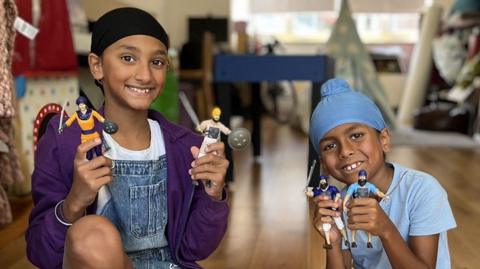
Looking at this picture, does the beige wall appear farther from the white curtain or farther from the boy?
the boy

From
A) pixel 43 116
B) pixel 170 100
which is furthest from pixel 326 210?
pixel 170 100

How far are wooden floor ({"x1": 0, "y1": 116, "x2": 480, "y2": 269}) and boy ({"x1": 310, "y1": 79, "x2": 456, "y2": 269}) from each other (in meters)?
0.38

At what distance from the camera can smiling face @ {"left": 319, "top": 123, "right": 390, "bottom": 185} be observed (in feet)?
3.10

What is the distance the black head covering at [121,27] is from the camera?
0.91 metres

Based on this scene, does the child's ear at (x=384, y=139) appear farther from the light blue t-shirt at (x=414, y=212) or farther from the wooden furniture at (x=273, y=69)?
the wooden furniture at (x=273, y=69)

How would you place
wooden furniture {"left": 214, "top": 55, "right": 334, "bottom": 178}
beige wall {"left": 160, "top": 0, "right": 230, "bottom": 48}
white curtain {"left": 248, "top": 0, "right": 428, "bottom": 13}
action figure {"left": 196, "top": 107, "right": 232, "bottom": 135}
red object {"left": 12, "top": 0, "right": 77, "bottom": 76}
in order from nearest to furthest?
action figure {"left": 196, "top": 107, "right": 232, "bottom": 135} < red object {"left": 12, "top": 0, "right": 77, "bottom": 76} < wooden furniture {"left": 214, "top": 55, "right": 334, "bottom": 178} < beige wall {"left": 160, "top": 0, "right": 230, "bottom": 48} < white curtain {"left": 248, "top": 0, "right": 428, "bottom": 13}

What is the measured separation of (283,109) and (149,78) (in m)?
4.99

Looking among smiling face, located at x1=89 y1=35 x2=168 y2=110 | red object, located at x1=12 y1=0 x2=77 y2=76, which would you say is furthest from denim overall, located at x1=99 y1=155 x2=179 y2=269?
red object, located at x1=12 y1=0 x2=77 y2=76

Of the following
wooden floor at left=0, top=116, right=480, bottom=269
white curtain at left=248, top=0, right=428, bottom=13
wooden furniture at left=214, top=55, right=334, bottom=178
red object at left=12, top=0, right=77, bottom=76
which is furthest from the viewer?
white curtain at left=248, top=0, right=428, bottom=13

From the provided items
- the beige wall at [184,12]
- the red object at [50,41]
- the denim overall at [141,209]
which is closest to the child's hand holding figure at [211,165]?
the denim overall at [141,209]

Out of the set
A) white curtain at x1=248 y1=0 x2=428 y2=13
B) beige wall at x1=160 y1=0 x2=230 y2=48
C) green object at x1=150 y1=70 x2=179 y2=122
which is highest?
white curtain at x1=248 y1=0 x2=428 y2=13

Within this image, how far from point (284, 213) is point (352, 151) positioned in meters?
1.10

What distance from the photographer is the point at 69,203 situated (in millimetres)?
814

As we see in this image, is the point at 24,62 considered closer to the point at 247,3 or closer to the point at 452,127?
the point at 452,127
